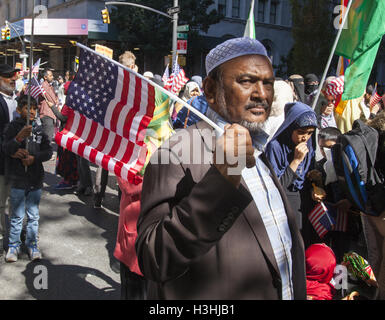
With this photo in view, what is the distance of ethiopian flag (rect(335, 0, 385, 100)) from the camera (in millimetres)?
3756

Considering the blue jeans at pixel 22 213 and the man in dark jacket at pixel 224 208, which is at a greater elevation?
the man in dark jacket at pixel 224 208

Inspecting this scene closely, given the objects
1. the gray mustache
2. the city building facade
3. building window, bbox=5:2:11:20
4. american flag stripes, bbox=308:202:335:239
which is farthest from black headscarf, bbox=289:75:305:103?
building window, bbox=5:2:11:20

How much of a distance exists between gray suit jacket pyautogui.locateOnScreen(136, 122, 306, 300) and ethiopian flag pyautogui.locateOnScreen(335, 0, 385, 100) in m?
2.77

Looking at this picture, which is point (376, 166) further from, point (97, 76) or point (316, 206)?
point (97, 76)

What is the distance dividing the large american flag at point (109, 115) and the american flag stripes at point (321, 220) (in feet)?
7.58

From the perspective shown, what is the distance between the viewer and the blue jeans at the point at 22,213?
459cm

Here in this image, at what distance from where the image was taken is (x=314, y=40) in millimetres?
27250

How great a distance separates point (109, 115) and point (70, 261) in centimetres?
278

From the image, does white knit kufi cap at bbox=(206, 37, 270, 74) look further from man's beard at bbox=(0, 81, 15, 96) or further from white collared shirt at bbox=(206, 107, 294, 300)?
man's beard at bbox=(0, 81, 15, 96)

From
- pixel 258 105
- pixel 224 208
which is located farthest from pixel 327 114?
pixel 224 208

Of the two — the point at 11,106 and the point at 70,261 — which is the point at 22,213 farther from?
the point at 11,106

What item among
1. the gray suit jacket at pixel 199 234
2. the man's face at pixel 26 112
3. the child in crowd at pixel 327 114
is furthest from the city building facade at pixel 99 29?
the gray suit jacket at pixel 199 234

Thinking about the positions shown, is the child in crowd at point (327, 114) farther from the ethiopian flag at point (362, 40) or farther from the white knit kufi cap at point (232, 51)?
the white knit kufi cap at point (232, 51)
